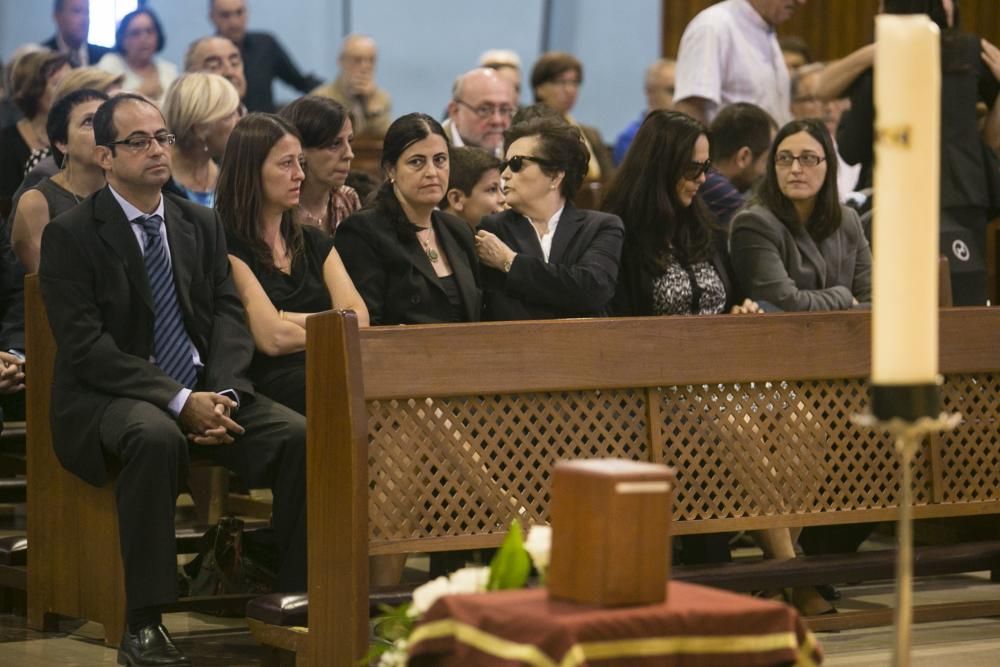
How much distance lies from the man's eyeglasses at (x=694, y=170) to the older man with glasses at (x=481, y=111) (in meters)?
1.35

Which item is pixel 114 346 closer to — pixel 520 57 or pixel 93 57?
pixel 93 57

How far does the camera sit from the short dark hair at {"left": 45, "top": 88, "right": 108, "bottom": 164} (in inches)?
195

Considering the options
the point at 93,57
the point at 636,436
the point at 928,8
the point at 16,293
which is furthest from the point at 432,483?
the point at 93,57

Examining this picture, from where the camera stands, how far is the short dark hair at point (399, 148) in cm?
466

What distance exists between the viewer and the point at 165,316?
427 cm

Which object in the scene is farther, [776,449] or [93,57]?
[93,57]

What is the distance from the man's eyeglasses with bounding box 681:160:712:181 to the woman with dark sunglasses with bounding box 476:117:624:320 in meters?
0.31

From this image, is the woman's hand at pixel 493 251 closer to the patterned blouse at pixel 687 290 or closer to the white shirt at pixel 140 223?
the patterned blouse at pixel 687 290

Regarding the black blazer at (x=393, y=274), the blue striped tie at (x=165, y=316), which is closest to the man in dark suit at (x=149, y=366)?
the blue striped tie at (x=165, y=316)

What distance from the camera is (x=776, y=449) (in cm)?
414

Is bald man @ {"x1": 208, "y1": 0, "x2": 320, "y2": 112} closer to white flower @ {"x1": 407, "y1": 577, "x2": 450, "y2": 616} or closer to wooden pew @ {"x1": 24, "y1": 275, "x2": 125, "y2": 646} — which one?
wooden pew @ {"x1": 24, "y1": 275, "x2": 125, "y2": 646}

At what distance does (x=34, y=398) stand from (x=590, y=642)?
2.59 metres

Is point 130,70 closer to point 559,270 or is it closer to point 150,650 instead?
point 559,270

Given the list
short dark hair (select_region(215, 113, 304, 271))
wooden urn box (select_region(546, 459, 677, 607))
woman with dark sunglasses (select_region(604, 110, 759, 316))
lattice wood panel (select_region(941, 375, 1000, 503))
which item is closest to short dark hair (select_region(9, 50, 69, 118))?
short dark hair (select_region(215, 113, 304, 271))
